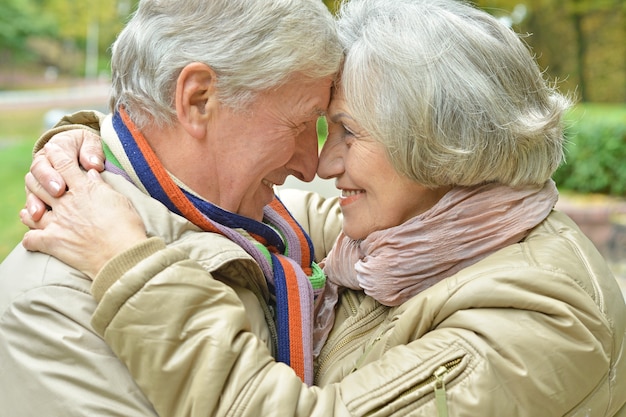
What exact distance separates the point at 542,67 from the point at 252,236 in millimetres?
1973

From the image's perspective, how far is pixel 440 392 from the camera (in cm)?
194

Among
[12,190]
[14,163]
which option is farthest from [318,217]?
[14,163]

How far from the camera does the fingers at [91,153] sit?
7.34 feet

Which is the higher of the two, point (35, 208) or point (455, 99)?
point (455, 99)

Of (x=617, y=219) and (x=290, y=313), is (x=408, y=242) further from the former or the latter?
(x=617, y=219)

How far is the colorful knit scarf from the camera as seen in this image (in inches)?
88.5

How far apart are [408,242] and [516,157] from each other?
416 millimetres

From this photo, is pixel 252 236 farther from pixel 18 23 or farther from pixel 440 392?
pixel 18 23

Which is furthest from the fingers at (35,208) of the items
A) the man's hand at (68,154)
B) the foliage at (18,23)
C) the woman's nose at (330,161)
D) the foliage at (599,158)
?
the foliage at (18,23)

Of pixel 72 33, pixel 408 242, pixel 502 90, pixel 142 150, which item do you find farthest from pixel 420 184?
pixel 72 33

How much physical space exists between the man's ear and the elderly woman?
327mm

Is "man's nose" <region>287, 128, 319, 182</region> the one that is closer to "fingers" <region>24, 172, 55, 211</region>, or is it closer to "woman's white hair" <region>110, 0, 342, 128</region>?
"woman's white hair" <region>110, 0, 342, 128</region>

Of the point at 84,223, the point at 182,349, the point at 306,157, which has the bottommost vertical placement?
the point at 182,349

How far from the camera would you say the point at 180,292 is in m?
1.91
